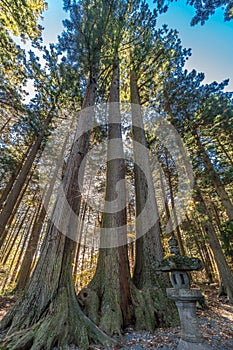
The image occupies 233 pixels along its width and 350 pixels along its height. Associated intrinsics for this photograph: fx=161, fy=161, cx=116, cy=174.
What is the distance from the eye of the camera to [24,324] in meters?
2.66

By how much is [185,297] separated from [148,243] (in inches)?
97.0

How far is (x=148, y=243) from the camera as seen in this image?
16.9 ft

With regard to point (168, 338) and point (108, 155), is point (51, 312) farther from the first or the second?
point (108, 155)

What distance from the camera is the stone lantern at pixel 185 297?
2539mm

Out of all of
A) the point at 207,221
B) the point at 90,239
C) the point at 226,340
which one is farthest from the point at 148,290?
the point at 90,239

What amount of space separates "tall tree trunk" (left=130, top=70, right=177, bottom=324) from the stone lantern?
148 centimetres

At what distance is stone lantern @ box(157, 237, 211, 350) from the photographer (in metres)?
2.54

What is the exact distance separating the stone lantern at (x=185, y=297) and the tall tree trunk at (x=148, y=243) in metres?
1.48

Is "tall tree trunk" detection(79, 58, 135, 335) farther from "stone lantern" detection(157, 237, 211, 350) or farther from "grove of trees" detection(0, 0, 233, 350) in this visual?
"stone lantern" detection(157, 237, 211, 350)

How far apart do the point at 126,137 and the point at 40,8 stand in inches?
297

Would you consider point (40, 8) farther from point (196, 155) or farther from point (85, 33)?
point (196, 155)

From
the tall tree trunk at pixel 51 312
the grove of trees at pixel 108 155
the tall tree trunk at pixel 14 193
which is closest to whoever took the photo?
the tall tree trunk at pixel 51 312

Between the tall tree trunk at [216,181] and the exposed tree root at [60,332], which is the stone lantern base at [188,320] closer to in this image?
the exposed tree root at [60,332]

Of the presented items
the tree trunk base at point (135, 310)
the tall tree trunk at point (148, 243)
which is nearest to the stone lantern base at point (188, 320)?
the tree trunk base at point (135, 310)
